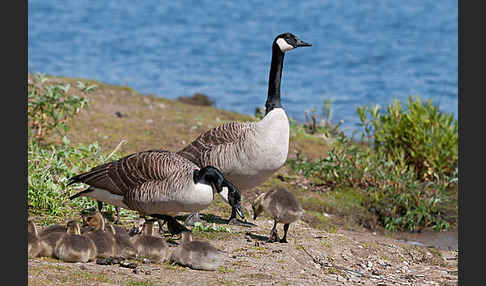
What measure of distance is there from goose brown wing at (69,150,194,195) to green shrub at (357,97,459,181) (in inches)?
193

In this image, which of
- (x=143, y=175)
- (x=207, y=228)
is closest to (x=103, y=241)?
(x=143, y=175)

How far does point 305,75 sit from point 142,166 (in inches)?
736

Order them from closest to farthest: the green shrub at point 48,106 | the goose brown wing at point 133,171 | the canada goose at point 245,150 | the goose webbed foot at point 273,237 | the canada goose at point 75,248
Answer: the canada goose at point 75,248
the goose brown wing at point 133,171
the goose webbed foot at point 273,237
the canada goose at point 245,150
the green shrub at point 48,106

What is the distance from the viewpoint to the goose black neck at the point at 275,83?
867 centimetres

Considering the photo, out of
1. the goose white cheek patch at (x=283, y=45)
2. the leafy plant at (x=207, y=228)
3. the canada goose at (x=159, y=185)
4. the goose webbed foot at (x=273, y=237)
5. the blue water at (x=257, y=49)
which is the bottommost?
the goose webbed foot at (x=273, y=237)

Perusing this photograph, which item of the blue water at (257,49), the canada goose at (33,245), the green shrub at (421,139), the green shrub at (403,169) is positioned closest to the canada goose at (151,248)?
the canada goose at (33,245)

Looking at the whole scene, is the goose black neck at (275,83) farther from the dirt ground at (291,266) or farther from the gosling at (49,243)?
the gosling at (49,243)

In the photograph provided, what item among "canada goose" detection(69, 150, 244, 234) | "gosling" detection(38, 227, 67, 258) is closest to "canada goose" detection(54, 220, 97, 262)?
"gosling" detection(38, 227, 67, 258)

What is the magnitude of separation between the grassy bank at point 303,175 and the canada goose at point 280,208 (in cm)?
178

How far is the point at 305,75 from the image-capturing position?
83.4 feet

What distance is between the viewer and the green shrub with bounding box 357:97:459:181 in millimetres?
11281

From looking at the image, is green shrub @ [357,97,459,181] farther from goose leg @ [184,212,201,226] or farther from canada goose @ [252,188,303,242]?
goose leg @ [184,212,201,226]

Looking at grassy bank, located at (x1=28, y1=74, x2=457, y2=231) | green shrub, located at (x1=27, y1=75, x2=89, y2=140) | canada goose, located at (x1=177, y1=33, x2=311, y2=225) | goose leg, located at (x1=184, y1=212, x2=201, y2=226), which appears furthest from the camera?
green shrub, located at (x1=27, y1=75, x2=89, y2=140)

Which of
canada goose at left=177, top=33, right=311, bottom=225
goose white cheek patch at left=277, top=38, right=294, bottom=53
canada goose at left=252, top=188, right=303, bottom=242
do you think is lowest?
canada goose at left=252, top=188, right=303, bottom=242
